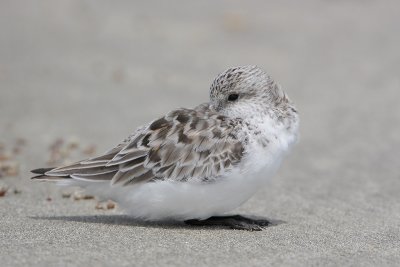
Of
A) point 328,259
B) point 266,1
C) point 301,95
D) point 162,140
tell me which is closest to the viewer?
point 328,259

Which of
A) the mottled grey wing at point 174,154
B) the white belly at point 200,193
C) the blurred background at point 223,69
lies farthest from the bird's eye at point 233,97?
the blurred background at point 223,69

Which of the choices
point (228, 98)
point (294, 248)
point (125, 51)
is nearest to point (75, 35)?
point (125, 51)

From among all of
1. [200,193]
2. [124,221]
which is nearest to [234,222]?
[200,193]

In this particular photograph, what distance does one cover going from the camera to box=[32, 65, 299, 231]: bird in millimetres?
4879

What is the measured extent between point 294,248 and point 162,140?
1.14 m

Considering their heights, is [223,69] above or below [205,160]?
above

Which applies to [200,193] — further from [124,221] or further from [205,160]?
[124,221]

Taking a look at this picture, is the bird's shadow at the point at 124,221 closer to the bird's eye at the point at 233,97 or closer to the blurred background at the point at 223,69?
the blurred background at the point at 223,69

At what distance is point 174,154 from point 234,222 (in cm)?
62

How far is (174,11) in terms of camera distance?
12.3 meters

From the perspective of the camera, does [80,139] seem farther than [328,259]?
Yes

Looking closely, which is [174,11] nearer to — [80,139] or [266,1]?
[266,1]

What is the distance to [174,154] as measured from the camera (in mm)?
4996

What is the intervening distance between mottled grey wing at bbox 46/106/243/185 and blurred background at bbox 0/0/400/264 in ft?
1.81
